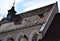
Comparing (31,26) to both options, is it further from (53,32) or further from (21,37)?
(53,32)

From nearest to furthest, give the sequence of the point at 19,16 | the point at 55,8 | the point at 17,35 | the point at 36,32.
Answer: the point at 36,32, the point at 17,35, the point at 55,8, the point at 19,16

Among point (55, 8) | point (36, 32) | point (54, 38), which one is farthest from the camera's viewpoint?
point (55, 8)

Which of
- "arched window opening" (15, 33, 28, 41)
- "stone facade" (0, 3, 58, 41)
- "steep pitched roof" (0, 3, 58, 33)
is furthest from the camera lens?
"steep pitched roof" (0, 3, 58, 33)

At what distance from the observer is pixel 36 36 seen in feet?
74.2

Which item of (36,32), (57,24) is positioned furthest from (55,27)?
(36,32)

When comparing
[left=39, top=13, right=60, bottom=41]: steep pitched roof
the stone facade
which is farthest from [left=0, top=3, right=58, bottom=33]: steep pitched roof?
[left=39, top=13, right=60, bottom=41]: steep pitched roof

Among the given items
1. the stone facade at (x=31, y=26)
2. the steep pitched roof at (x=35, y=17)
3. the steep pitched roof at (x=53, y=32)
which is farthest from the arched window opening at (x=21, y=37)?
the steep pitched roof at (x=53, y=32)

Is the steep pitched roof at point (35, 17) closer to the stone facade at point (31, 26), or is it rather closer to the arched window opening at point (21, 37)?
the stone facade at point (31, 26)

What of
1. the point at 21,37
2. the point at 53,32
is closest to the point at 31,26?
the point at 21,37

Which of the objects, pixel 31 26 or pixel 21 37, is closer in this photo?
pixel 31 26

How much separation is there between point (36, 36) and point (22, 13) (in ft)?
22.4

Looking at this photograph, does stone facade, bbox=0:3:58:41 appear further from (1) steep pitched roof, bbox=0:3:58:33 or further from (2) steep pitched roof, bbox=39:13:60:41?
(2) steep pitched roof, bbox=39:13:60:41

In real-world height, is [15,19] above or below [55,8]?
below

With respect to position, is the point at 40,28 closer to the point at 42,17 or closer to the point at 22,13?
the point at 42,17
